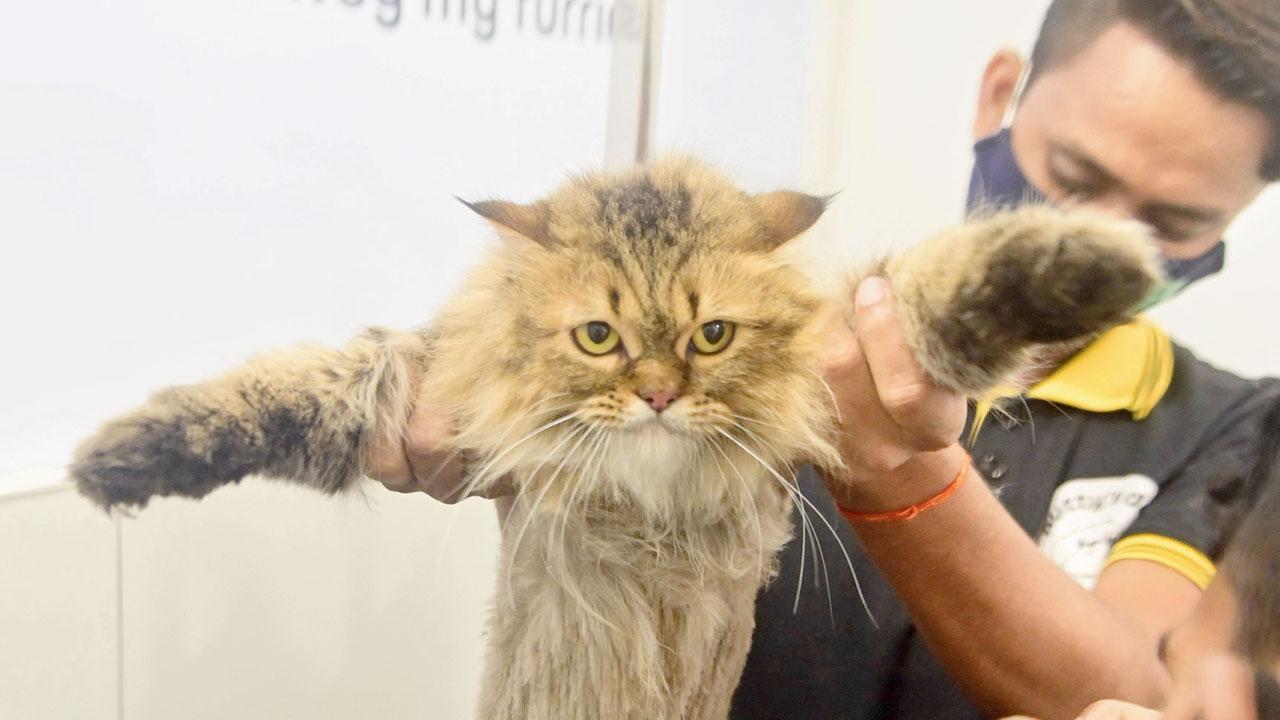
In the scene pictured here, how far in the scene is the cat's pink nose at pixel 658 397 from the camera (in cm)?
50

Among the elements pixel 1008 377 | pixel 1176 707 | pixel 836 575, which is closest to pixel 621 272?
pixel 1008 377

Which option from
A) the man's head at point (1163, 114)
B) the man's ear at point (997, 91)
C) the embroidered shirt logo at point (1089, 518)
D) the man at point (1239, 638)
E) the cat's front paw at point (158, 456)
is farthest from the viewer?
the man's ear at point (997, 91)

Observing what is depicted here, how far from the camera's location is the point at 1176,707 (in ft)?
1.30

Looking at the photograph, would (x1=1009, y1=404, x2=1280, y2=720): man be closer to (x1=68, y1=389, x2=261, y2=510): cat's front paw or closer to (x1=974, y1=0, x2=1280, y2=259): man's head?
(x1=974, y1=0, x2=1280, y2=259): man's head

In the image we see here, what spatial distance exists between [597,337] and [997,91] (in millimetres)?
859

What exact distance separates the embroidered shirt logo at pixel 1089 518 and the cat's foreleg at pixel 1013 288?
44 centimetres

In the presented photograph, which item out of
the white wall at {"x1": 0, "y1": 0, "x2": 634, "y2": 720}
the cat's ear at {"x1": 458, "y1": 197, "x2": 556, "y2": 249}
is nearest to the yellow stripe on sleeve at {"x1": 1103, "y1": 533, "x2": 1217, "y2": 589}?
the cat's ear at {"x1": 458, "y1": 197, "x2": 556, "y2": 249}

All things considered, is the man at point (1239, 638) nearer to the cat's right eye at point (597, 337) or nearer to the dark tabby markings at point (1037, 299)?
the dark tabby markings at point (1037, 299)

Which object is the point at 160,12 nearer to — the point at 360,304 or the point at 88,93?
the point at 88,93

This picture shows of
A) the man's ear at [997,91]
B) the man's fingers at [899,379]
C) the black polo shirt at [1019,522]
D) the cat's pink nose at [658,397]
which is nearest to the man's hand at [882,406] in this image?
the man's fingers at [899,379]

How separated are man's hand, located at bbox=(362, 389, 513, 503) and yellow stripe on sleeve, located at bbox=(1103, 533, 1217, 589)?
0.47 meters

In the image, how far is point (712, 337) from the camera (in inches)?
20.7

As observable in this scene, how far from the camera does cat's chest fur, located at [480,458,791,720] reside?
0.57 meters

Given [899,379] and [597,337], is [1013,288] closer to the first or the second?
[899,379]
